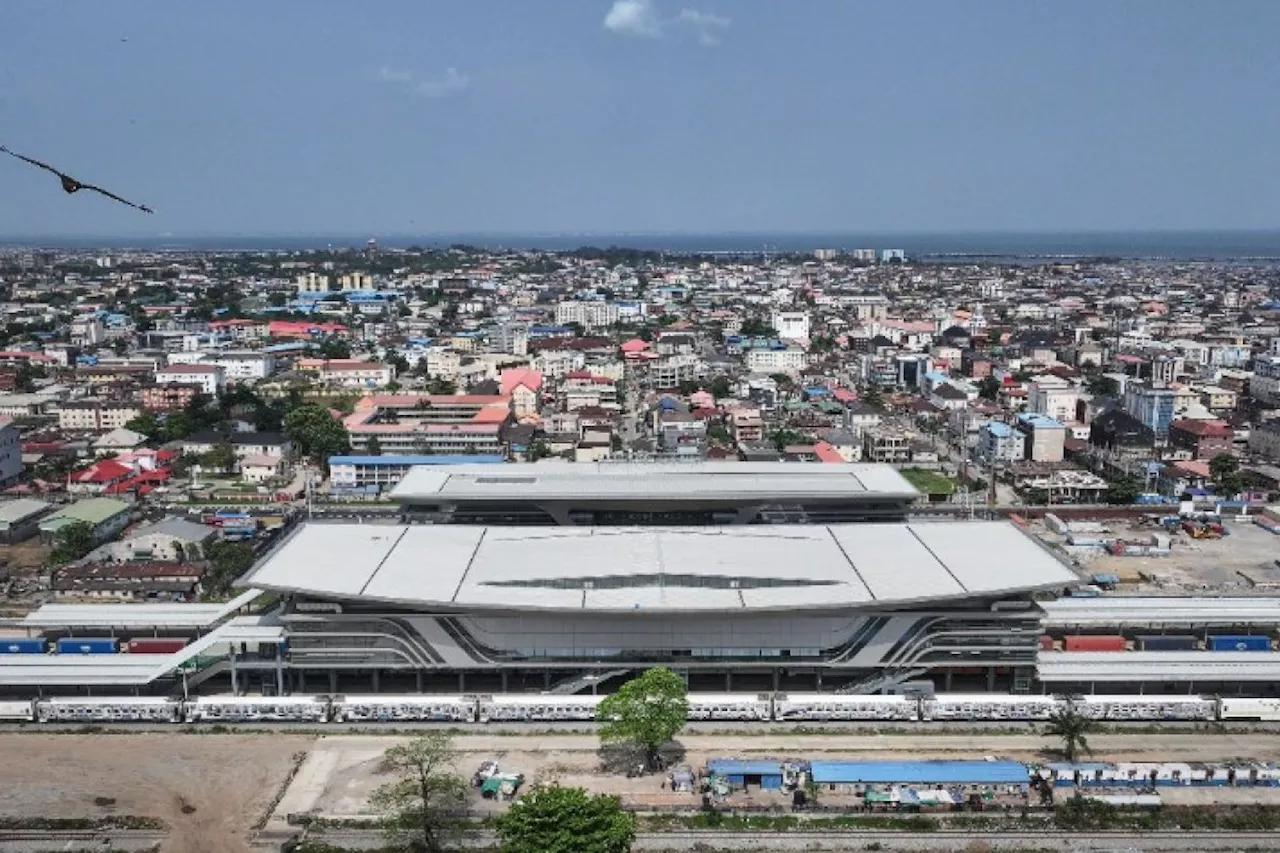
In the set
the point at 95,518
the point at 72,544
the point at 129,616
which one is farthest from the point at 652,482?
the point at 95,518

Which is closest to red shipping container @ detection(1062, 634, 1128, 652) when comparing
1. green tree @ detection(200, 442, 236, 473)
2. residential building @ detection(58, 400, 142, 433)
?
green tree @ detection(200, 442, 236, 473)

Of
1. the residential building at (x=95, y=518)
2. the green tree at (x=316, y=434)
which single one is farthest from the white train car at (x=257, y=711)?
the green tree at (x=316, y=434)

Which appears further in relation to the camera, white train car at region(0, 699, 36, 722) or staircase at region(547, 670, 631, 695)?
staircase at region(547, 670, 631, 695)

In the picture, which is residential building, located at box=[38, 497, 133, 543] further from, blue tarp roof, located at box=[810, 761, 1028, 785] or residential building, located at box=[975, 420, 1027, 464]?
residential building, located at box=[975, 420, 1027, 464]

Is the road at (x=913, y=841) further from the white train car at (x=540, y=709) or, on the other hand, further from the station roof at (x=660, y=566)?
the station roof at (x=660, y=566)

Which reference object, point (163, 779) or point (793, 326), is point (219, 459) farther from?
point (793, 326)

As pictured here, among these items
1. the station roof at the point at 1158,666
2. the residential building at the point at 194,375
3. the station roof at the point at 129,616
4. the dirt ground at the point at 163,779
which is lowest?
the dirt ground at the point at 163,779
